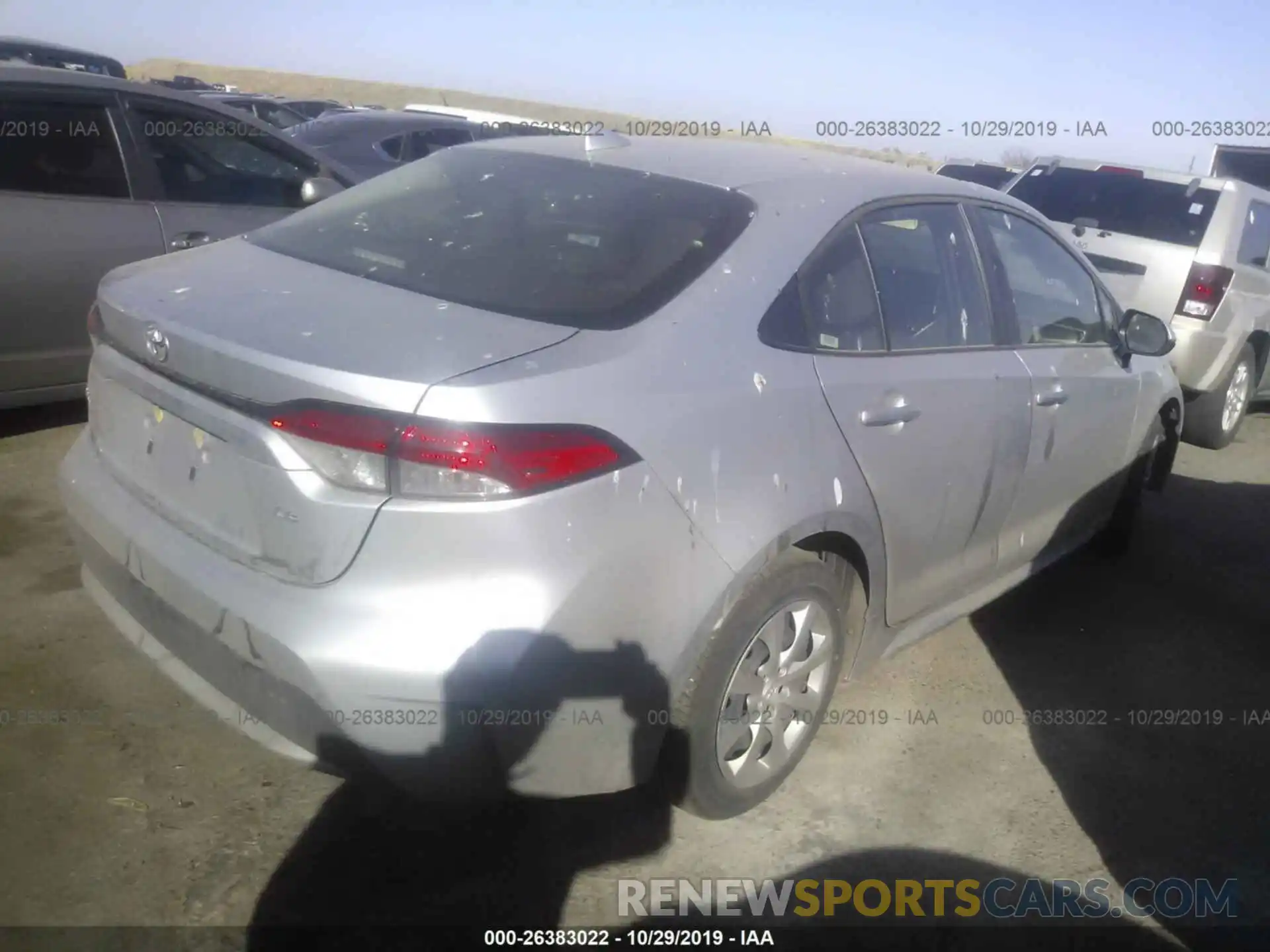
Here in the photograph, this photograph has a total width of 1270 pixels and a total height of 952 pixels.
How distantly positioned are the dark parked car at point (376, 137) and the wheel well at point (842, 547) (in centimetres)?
800

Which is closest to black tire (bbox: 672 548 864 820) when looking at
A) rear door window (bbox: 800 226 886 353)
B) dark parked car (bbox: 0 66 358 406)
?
rear door window (bbox: 800 226 886 353)

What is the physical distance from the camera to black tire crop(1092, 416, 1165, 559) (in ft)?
15.1

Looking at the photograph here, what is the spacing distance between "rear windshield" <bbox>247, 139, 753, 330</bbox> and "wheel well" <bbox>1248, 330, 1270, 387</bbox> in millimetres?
5584

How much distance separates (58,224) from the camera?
4.71 m

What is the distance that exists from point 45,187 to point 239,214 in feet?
2.81

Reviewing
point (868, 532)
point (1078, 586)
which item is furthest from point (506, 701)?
point (1078, 586)

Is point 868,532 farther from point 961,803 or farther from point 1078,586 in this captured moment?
point 1078,586

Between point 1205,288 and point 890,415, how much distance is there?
183 inches

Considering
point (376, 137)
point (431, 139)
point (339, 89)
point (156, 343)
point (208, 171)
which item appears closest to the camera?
point (156, 343)

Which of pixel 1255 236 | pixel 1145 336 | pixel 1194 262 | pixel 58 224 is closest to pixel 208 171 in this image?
pixel 58 224

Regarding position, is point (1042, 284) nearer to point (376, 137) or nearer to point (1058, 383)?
point (1058, 383)

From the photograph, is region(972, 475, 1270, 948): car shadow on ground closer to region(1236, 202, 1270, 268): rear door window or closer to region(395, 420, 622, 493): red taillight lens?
region(395, 420, 622, 493): red taillight lens

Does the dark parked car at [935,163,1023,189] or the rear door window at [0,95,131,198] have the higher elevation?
the rear door window at [0,95,131,198]

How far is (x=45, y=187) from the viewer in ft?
15.5
